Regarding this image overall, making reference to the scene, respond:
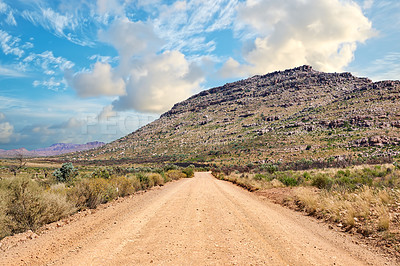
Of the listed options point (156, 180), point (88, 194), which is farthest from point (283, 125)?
A: point (88, 194)

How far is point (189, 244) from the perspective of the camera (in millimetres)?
5180

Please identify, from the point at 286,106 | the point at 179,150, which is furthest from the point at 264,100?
the point at 179,150

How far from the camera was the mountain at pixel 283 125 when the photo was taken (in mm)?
57750

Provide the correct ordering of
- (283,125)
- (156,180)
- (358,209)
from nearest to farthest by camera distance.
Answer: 1. (358,209)
2. (156,180)
3. (283,125)

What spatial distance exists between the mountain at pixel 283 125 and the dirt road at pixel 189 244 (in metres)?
42.5

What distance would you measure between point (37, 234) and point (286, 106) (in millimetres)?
125845

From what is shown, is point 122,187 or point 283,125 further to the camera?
point 283,125

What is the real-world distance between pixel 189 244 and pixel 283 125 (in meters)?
91.2

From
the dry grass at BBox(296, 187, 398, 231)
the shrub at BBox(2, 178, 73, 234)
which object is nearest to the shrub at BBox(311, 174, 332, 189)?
the dry grass at BBox(296, 187, 398, 231)

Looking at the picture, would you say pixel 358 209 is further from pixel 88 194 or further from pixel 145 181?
pixel 145 181

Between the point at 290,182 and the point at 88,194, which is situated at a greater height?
the point at 88,194

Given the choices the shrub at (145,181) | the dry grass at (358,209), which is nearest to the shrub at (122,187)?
the shrub at (145,181)

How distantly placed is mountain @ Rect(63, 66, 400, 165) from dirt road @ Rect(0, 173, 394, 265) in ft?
140

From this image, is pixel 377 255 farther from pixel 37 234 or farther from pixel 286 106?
pixel 286 106
